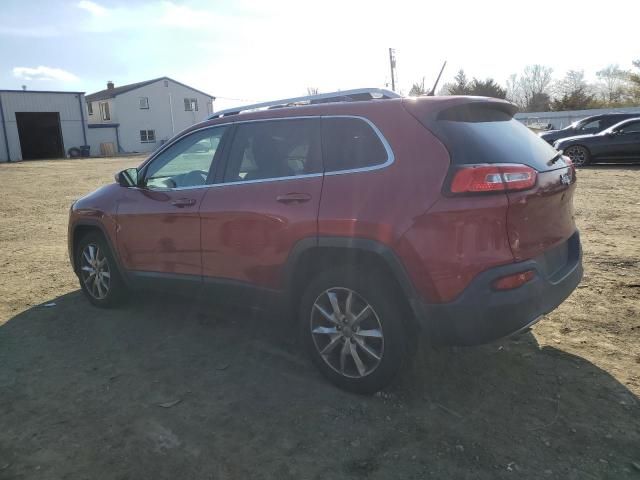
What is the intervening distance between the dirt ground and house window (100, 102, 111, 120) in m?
50.0

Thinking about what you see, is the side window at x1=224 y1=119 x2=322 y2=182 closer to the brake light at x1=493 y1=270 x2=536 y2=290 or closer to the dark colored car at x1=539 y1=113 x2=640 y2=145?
the brake light at x1=493 y1=270 x2=536 y2=290

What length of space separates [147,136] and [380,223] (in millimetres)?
52075

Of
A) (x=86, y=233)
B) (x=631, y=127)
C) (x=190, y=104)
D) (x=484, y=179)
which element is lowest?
(x=86, y=233)

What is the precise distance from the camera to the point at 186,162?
4.41 metres

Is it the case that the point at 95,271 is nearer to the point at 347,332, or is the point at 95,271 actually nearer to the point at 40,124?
the point at 347,332

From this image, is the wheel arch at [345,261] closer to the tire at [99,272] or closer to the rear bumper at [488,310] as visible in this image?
the rear bumper at [488,310]

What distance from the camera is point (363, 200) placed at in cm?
302

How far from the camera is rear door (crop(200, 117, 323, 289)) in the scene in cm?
333

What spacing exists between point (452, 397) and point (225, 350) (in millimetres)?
1799

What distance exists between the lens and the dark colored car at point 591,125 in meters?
16.8

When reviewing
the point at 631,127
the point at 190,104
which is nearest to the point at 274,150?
the point at 631,127

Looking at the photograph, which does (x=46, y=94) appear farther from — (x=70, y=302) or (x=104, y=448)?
(x=104, y=448)

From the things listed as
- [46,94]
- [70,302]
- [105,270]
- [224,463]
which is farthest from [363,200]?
[46,94]

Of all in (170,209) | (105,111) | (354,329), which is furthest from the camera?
(105,111)
